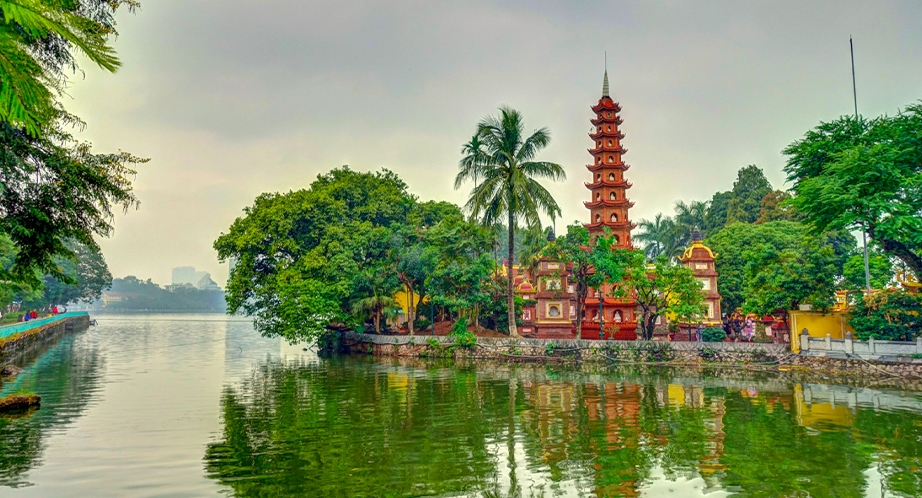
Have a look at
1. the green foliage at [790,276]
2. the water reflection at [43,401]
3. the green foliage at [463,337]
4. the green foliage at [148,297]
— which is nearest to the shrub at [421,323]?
the green foliage at [463,337]

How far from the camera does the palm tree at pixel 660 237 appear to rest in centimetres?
5091

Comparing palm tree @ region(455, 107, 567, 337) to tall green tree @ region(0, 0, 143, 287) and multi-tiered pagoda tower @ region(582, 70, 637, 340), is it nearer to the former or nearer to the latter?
multi-tiered pagoda tower @ region(582, 70, 637, 340)

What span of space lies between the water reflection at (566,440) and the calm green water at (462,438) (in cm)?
5

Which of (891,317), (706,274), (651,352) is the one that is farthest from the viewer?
(706,274)

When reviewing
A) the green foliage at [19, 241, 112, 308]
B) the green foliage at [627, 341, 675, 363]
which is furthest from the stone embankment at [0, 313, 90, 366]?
the green foliage at [627, 341, 675, 363]

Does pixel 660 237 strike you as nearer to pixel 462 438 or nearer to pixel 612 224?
pixel 612 224

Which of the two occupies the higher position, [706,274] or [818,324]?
[706,274]

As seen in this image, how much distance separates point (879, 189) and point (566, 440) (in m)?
17.5

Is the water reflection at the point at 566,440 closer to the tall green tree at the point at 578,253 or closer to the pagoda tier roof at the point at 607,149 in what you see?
the tall green tree at the point at 578,253

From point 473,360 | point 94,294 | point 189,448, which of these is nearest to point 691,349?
point 473,360

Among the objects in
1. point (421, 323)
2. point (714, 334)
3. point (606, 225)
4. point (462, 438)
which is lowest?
point (462, 438)

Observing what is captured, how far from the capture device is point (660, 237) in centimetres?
5328

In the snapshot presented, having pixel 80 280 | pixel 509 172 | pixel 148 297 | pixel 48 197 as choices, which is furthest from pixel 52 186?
pixel 148 297

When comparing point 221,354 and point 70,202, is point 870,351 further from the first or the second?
point 221,354
